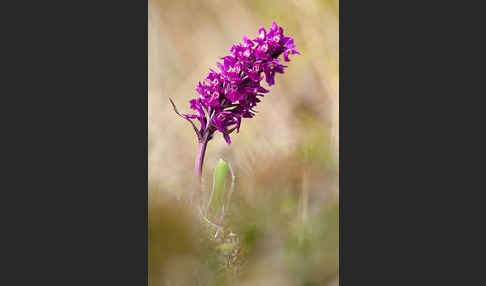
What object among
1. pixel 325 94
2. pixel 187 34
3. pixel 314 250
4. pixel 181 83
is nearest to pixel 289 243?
pixel 314 250

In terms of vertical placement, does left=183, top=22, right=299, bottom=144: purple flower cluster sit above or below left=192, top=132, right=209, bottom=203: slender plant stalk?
above

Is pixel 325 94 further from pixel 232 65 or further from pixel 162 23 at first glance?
pixel 162 23

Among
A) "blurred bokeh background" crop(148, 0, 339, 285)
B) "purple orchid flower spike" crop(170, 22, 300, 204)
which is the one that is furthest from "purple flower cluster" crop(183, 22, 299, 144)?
"blurred bokeh background" crop(148, 0, 339, 285)

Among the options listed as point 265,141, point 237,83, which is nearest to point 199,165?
point 265,141

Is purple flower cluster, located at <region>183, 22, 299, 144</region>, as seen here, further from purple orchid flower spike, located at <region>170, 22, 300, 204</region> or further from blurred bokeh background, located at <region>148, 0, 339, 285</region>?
blurred bokeh background, located at <region>148, 0, 339, 285</region>

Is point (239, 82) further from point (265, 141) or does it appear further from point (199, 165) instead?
point (199, 165)

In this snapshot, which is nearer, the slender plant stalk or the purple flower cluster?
the purple flower cluster
